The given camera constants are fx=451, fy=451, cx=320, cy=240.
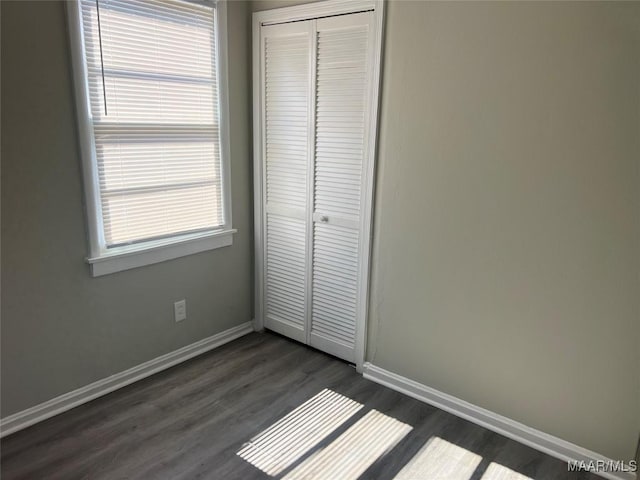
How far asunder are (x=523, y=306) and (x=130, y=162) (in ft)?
6.75

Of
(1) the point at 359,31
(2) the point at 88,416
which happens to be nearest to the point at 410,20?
(1) the point at 359,31

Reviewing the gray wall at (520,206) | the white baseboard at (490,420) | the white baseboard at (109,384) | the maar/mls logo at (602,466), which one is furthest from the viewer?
the white baseboard at (109,384)

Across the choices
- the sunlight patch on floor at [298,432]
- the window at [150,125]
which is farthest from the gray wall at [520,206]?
the window at [150,125]

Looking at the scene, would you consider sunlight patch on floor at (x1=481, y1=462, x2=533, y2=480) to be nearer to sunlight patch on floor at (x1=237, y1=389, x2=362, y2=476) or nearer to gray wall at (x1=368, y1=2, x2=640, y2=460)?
gray wall at (x1=368, y1=2, x2=640, y2=460)

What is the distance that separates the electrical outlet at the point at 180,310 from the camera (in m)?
2.72

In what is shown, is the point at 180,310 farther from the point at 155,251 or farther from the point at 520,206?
the point at 520,206

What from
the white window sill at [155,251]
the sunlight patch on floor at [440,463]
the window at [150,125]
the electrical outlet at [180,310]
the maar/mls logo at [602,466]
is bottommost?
the sunlight patch on floor at [440,463]

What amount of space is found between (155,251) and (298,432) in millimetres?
1233

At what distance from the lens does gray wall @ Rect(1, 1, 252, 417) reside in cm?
193

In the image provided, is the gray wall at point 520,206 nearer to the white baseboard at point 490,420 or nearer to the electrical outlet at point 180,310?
the white baseboard at point 490,420

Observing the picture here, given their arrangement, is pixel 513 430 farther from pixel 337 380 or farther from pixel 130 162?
pixel 130 162

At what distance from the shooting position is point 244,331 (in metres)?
3.18

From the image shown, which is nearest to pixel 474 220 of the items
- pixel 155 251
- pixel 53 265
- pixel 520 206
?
pixel 520 206

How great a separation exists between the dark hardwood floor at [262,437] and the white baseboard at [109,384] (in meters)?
0.04
